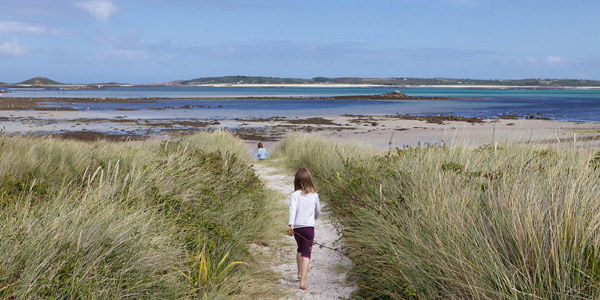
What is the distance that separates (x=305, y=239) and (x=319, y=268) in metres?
0.81

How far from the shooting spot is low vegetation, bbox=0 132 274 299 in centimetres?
381

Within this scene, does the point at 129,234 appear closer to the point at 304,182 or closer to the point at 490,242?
the point at 304,182

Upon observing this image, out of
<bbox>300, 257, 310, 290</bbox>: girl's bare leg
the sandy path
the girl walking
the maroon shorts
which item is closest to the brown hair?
the girl walking

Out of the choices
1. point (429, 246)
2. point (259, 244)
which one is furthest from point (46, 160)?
point (429, 246)

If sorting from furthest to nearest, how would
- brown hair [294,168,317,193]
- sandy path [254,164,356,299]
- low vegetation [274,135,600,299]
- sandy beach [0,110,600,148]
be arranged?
sandy beach [0,110,600,148]
brown hair [294,168,317,193]
sandy path [254,164,356,299]
low vegetation [274,135,600,299]

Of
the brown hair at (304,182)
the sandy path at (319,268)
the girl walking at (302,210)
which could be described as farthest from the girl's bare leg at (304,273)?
the brown hair at (304,182)

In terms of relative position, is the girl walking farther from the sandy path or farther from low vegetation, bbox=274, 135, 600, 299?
low vegetation, bbox=274, 135, 600, 299

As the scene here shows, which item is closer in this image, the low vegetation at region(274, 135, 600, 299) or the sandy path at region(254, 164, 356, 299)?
the low vegetation at region(274, 135, 600, 299)

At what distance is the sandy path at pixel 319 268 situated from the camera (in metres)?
5.82

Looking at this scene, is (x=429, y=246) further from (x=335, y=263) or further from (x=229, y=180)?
(x=229, y=180)

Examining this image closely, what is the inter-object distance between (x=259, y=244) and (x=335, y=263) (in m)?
1.31

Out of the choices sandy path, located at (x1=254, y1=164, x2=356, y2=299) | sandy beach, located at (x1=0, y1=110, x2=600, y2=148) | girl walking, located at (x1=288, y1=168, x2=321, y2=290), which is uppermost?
girl walking, located at (x1=288, y1=168, x2=321, y2=290)

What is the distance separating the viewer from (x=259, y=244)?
7.53 metres

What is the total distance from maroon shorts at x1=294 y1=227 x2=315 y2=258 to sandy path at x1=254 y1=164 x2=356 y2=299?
1.34 feet
